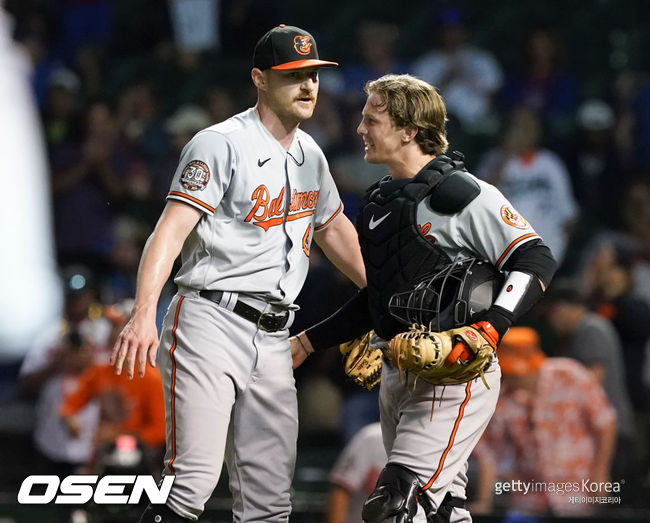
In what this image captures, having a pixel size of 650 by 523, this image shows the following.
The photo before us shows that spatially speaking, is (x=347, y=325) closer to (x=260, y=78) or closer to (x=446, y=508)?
(x=446, y=508)

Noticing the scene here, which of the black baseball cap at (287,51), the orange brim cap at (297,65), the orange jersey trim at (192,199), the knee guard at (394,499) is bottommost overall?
the knee guard at (394,499)

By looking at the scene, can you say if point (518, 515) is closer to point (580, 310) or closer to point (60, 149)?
point (580, 310)

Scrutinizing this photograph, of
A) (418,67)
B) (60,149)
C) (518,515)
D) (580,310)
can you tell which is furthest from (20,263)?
(518,515)

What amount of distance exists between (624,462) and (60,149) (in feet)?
16.9

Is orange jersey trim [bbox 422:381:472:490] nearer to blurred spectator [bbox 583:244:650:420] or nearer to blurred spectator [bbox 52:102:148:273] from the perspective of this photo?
blurred spectator [bbox 583:244:650:420]

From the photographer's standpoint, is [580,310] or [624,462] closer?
[624,462]

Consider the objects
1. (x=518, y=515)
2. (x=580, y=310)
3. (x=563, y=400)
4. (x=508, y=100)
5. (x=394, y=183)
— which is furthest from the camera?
(x=508, y=100)

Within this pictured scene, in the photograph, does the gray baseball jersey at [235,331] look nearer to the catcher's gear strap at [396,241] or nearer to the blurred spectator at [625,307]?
the catcher's gear strap at [396,241]

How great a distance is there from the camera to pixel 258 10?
9.43m

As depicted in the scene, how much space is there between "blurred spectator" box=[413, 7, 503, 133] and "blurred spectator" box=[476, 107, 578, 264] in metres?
0.73

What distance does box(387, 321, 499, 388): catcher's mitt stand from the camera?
3123 mm

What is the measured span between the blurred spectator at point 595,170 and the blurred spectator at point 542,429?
2.61 metres

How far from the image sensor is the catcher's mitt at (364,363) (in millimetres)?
3785

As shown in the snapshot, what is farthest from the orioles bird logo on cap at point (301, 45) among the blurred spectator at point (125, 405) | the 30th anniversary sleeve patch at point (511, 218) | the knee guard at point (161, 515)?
the blurred spectator at point (125, 405)
